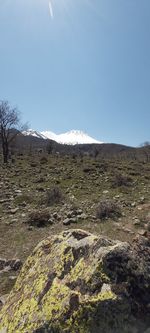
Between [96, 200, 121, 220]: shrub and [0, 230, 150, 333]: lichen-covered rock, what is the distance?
300 inches

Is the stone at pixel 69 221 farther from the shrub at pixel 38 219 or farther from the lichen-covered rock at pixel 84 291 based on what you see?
the lichen-covered rock at pixel 84 291

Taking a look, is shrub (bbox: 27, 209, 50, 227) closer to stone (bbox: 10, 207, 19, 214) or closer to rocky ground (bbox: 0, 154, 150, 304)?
rocky ground (bbox: 0, 154, 150, 304)

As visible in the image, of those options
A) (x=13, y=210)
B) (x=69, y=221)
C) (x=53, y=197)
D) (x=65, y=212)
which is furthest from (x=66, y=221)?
(x=53, y=197)

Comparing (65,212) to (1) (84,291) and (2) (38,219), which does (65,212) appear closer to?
(2) (38,219)

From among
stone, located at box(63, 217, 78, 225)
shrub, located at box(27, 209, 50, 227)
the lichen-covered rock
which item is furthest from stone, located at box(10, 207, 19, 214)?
the lichen-covered rock

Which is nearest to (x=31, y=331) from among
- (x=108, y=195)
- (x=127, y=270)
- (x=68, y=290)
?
(x=68, y=290)

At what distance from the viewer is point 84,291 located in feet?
12.3

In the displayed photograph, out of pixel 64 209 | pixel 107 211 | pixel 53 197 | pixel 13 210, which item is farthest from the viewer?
pixel 53 197

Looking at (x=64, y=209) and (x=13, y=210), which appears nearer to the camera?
(x=64, y=209)

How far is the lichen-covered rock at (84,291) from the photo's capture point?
3.48 meters

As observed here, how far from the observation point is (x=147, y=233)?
33.5 ft

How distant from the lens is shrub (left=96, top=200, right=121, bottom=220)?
40.5 feet

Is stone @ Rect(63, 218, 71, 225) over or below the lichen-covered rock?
below

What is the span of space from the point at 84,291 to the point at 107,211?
8.75 meters
